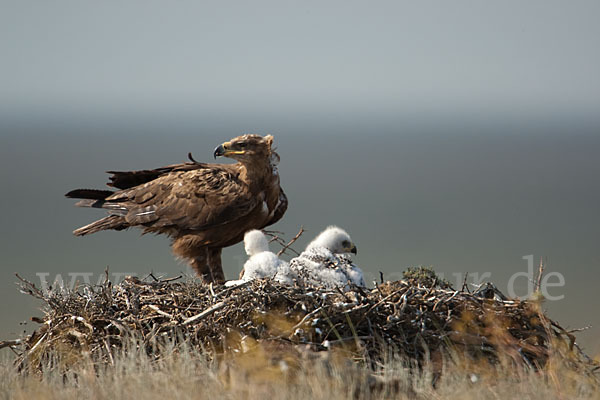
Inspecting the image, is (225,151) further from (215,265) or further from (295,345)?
(295,345)

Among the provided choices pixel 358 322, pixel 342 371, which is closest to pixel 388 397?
pixel 342 371

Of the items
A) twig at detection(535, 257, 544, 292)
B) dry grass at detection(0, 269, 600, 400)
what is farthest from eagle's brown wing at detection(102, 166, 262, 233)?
twig at detection(535, 257, 544, 292)

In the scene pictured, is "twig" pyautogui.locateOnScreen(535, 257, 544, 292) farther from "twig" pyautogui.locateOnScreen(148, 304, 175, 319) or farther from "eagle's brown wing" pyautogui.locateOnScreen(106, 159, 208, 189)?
"eagle's brown wing" pyautogui.locateOnScreen(106, 159, 208, 189)

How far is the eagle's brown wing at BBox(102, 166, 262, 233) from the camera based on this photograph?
8312mm

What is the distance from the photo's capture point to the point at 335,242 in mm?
7898

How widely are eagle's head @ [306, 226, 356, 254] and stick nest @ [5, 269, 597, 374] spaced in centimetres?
117

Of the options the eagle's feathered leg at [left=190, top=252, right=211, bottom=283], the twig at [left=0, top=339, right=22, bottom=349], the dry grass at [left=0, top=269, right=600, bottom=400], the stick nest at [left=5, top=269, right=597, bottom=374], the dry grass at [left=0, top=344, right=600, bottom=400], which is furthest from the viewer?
the eagle's feathered leg at [left=190, top=252, right=211, bottom=283]

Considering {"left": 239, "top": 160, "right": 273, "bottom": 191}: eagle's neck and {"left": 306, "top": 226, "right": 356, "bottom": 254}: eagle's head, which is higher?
{"left": 239, "top": 160, "right": 273, "bottom": 191}: eagle's neck

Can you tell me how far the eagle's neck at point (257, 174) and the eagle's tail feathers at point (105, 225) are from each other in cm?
163

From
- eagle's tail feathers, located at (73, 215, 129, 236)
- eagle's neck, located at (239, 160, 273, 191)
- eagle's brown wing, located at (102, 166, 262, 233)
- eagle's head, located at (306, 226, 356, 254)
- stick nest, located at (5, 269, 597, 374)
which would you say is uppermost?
eagle's neck, located at (239, 160, 273, 191)

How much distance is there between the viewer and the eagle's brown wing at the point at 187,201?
831 cm

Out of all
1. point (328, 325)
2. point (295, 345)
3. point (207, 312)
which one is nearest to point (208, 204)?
point (207, 312)

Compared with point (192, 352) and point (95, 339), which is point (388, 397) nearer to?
point (192, 352)

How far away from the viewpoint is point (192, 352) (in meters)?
6.00
